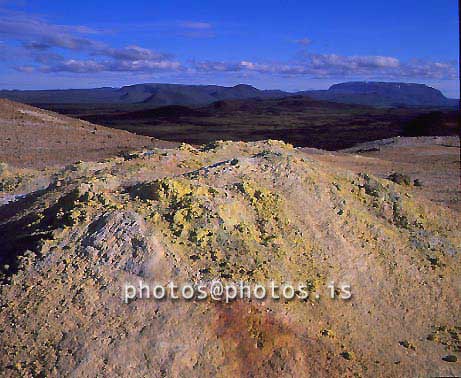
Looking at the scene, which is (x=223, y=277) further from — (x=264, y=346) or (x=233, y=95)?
(x=233, y=95)

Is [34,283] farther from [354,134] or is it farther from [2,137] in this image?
[354,134]

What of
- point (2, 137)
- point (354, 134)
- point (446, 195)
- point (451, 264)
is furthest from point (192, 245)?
point (354, 134)

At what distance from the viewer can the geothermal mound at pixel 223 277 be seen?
4605 millimetres

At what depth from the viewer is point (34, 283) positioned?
16.8 feet

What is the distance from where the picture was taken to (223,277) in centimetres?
521

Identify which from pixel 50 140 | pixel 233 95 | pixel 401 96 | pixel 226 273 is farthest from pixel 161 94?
pixel 226 273

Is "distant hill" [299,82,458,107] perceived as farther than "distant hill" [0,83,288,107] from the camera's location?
Yes

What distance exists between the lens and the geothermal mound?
181 inches

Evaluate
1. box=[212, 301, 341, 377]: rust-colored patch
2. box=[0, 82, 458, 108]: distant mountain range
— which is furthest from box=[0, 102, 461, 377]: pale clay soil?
box=[0, 82, 458, 108]: distant mountain range

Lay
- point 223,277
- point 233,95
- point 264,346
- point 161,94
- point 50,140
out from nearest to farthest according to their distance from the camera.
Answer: point 264,346 < point 223,277 < point 50,140 < point 161,94 < point 233,95

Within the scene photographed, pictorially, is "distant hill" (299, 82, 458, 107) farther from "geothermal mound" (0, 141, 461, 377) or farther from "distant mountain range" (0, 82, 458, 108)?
"geothermal mound" (0, 141, 461, 377)

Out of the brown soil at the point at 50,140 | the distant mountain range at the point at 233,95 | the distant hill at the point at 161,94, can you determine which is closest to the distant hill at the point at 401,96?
the distant mountain range at the point at 233,95

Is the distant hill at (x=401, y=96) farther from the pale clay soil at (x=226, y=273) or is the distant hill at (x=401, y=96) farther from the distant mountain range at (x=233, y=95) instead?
the pale clay soil at (x=226, y=273)

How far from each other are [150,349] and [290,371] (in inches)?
50.4
